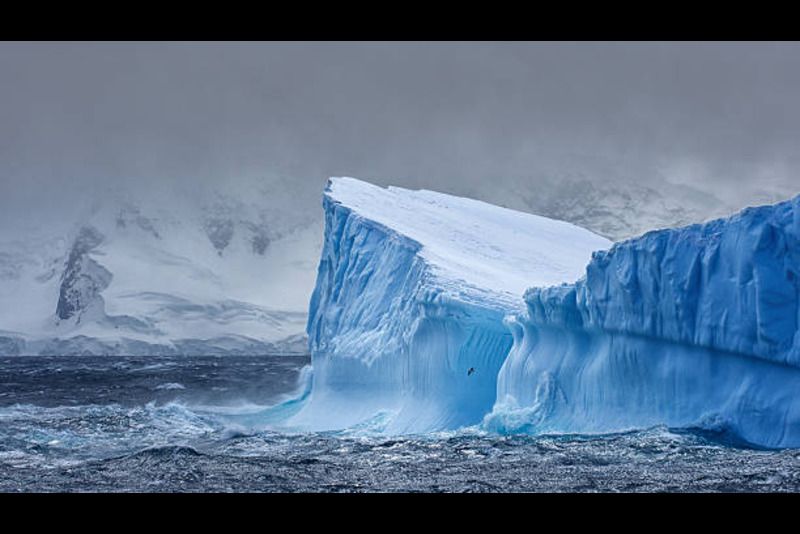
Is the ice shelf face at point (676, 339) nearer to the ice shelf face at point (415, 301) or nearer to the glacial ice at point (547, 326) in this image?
the glacial ice at point (547, 326)

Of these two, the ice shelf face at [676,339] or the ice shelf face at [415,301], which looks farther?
the ice shelf face at [415,301]

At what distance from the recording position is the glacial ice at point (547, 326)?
42.7 feet

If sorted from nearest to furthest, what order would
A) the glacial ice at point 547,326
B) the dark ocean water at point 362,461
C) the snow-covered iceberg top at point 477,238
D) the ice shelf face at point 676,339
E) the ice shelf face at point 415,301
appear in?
the dark ocean water at point 362,461 < the ice shelf face at point 676,339 < the glacial ice at point 547,326 < the ice shelf face at point 415,301 < the snow-covered iceberg top at point 477,238

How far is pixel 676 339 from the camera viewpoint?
14.3 meters

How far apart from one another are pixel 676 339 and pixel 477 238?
1217 cm

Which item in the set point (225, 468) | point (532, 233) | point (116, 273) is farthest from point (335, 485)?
point (116, 273)

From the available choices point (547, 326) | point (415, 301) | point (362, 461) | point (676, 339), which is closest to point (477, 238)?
point (415, 301)

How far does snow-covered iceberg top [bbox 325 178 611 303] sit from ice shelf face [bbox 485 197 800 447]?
271cm

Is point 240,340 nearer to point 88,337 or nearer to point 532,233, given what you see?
point 88,337

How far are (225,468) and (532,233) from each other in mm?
17740

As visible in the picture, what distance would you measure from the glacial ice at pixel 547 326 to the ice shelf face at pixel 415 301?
4cm

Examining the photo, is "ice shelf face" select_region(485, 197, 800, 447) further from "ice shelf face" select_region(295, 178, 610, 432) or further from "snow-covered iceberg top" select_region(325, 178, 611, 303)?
"snow-covered iceberg top" select_region(325, 178, 611, 303)

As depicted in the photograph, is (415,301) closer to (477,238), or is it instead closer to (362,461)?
(477,238)

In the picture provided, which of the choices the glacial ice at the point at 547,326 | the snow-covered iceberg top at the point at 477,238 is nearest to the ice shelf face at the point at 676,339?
the glacial ice at the point at 547,326
